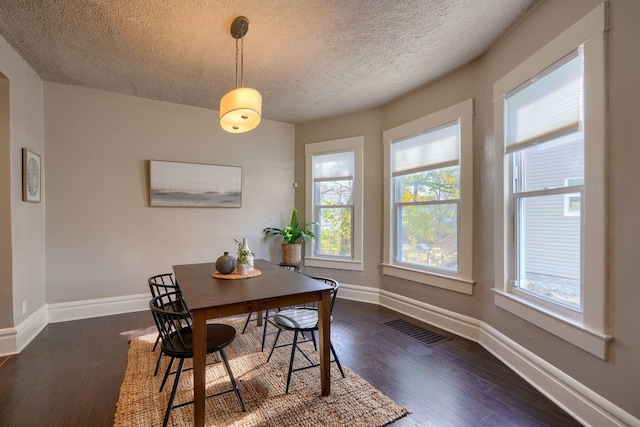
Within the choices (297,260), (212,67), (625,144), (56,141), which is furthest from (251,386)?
(56,141)

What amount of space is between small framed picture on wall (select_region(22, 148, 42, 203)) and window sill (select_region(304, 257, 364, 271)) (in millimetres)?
3359

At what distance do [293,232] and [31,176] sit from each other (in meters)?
3.03

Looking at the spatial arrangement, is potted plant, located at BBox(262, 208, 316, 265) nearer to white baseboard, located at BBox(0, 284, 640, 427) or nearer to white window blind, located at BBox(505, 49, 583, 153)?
white baseboard, located at BBox(0, 284, 640, 427)

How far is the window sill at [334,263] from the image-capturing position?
4410mm

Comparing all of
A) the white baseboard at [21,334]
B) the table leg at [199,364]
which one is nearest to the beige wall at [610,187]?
the table leg at [199,364]

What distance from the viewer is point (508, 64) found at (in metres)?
2.55

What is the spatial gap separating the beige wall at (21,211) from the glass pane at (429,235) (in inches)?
159

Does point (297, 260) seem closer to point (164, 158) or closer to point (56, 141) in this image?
point (164, 158)

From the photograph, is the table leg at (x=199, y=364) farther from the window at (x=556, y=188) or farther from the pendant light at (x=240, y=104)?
the window at (x=556, y=188)

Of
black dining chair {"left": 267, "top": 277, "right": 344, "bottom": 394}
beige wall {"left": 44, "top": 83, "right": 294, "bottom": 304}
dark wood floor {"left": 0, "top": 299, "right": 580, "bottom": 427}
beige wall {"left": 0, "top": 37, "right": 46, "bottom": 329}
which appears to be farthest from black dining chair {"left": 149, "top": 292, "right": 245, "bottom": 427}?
beige wall {"left": 44, "top": 83, "right": 294, "bottom": 304}

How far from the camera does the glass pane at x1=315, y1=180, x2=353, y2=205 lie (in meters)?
4.55

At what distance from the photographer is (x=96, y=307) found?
3652mm

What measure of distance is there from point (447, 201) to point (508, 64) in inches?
54.5

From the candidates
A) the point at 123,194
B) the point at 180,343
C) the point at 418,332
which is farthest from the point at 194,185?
the point at 418,332
